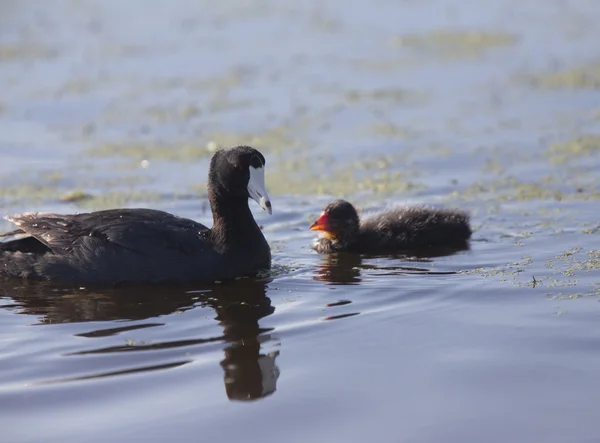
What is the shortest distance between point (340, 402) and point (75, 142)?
24.1 feet

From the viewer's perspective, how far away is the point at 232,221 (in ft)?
22.7

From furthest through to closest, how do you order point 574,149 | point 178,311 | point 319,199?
1. point 574,149
2. point 319,199
3. point 178,311

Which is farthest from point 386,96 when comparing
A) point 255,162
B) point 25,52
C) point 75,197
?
point 255,162

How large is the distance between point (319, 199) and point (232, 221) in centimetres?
239

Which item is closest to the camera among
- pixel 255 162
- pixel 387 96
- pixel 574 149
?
pixel 255 162

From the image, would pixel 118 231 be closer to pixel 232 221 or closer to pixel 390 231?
pixel 232 221

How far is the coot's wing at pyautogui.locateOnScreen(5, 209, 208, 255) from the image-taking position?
21.9 feet

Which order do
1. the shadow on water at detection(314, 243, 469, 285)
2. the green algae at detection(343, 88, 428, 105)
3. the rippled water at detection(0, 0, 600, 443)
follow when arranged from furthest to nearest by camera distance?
1. the green algae at detection(343, 88, 428, 105)
2. the shadow on water at detection(314, 243, 469, 285)
3. the rippled water at detection(0, 0, 600, 443)

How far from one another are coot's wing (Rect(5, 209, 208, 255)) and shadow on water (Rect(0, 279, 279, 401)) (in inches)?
11.0

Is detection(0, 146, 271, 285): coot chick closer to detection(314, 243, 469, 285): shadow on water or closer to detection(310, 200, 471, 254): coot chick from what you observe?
detection(314, 243, 469, 285): shadow on water

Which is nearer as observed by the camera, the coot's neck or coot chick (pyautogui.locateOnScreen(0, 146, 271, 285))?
coot chick (pyautogui.locateOnScreen(0, 146, 271, 285))

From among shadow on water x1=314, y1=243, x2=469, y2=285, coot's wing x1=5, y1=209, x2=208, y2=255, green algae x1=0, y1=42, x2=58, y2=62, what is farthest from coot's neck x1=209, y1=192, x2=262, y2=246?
green algae x1=0, y1=42, x2=58, y2=62

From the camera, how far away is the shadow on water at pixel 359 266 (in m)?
6.84

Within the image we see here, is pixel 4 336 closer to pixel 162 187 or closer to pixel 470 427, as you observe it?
pixel 470 427
